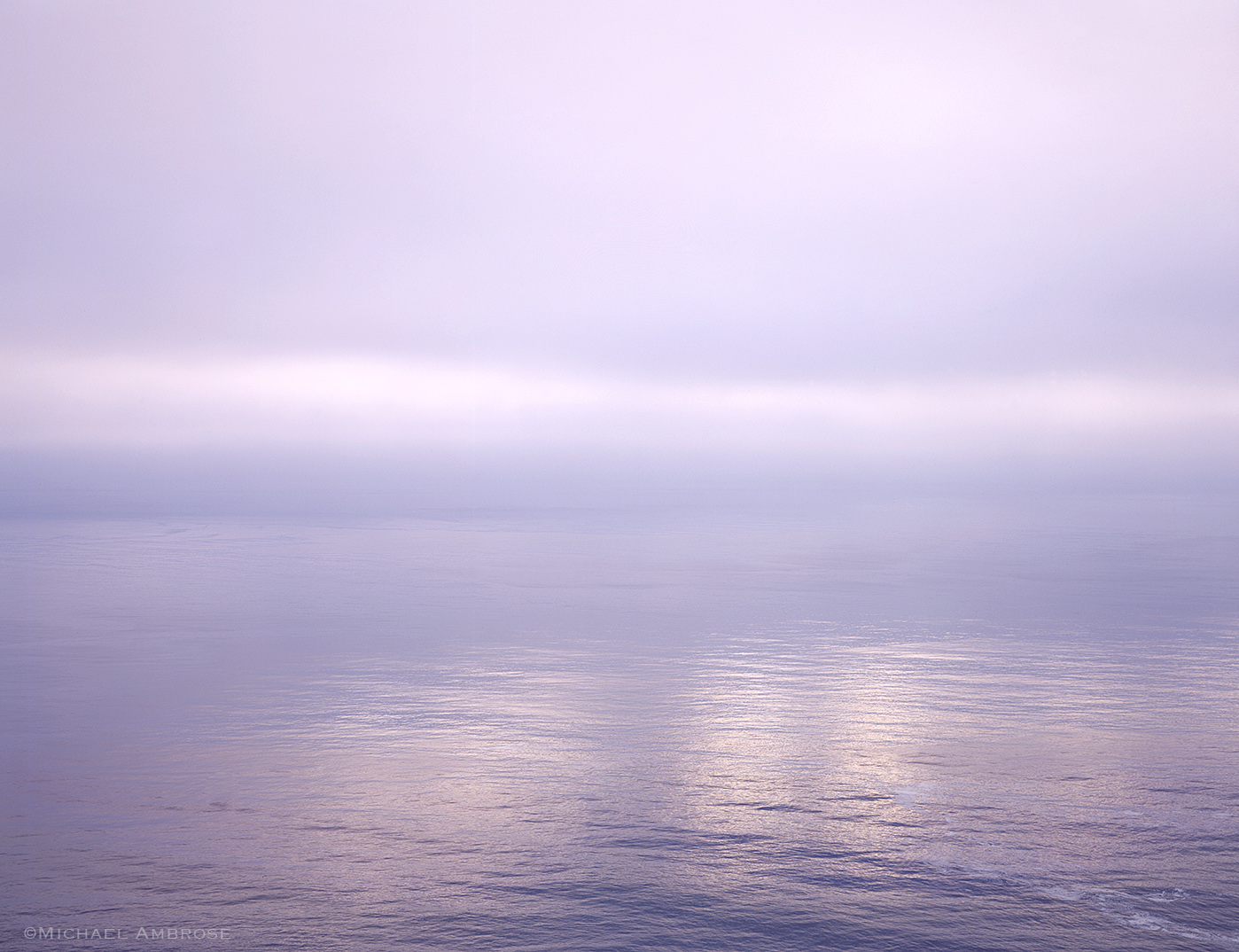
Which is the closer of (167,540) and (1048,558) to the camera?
(1048,558)

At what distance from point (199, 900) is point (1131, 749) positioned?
3855 cm

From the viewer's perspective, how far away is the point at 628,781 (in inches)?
1476

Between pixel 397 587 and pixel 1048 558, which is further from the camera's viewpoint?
pixel 1048 558

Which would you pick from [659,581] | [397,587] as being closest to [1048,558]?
[659,581]

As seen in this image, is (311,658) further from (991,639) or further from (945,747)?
(991,639)

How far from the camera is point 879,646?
71500 millimetres

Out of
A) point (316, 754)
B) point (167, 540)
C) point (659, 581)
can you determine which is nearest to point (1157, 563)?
point (659, 581)

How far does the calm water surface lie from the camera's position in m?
25.9

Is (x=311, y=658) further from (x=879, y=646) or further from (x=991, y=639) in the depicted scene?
(x=991, y=639)

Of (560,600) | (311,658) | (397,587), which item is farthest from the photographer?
(397,587)

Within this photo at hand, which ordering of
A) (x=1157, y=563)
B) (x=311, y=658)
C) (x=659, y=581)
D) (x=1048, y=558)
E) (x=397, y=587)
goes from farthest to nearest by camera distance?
1. (x=1048, y=558)
2. (x=1157, y=563)
3. (x=659, y=581)
4. (x=397, y=587)
5. (x=311, y=658)

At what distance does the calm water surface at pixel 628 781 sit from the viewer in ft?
85.1

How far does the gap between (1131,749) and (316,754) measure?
37.3 metres

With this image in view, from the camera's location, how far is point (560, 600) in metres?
102
